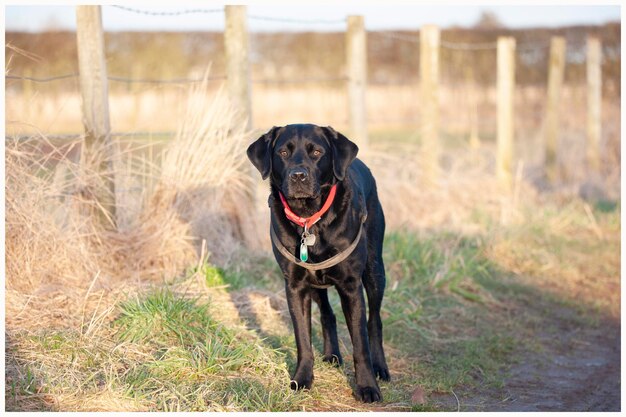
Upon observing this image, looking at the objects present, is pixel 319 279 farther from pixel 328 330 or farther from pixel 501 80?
pixel 501 80

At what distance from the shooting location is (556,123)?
440 inches

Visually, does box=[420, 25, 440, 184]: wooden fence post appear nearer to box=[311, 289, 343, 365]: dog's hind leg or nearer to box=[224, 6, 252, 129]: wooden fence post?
box=[224, 6, 252, 129]: wooden fence post

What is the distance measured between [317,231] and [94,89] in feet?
8.01

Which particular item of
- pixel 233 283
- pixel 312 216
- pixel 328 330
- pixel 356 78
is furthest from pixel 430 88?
pixel 312 216

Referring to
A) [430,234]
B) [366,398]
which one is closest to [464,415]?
[366,398]

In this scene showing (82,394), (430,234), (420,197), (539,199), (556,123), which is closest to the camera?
(82,394)

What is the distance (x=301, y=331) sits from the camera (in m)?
4.24

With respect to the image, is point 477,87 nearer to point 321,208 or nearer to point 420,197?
point 420,197

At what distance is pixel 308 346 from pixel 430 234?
3.57 meters

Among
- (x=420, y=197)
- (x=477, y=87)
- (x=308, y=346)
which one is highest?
(x=477, y=87)

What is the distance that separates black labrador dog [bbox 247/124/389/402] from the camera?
4148mm

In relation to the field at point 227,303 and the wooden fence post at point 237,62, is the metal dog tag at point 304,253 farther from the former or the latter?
the wooden fence post at point 237,62

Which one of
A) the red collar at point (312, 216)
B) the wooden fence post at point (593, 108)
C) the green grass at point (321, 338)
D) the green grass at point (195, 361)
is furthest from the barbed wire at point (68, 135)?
the wooden fence post at point (593, 108)

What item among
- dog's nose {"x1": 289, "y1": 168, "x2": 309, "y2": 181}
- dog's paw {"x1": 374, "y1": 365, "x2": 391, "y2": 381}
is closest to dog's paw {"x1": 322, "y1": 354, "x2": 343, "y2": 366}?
dog's paw {"x1": 374, "y1": 365, "x2": 391, "y2": 381}
